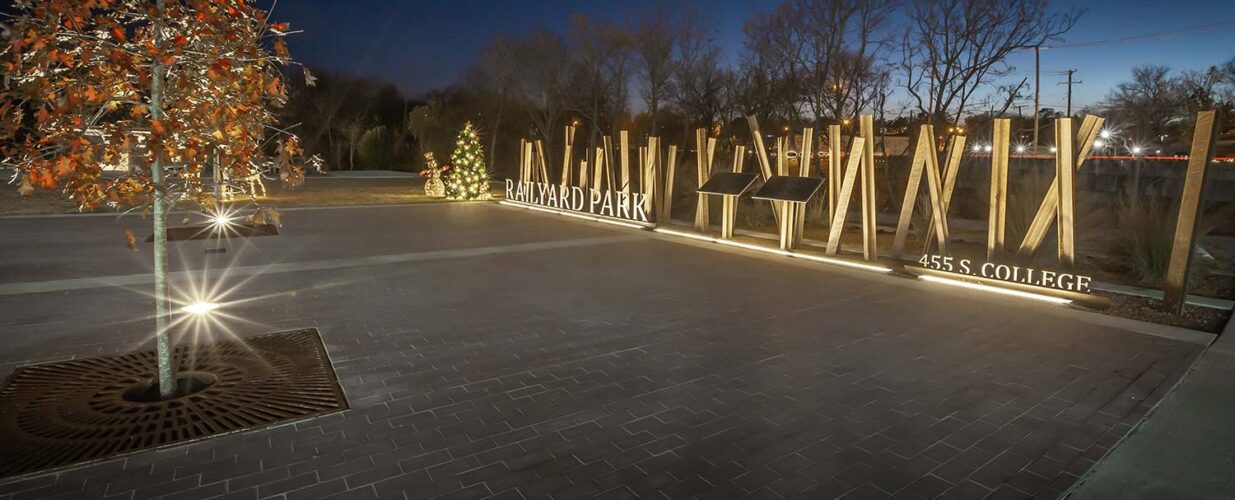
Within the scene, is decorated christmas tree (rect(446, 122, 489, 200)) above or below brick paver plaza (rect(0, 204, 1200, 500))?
above

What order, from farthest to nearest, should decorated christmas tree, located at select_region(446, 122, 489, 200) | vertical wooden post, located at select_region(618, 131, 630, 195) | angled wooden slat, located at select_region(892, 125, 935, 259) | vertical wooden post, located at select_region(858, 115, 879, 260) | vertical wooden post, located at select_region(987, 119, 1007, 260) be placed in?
decorated christmas tree, located at select_region(446, 122, 489, 200)
vertical wooden post, located at select_region(618, 131, 630, 195)
vertical wooden post, located at select_region(858, 115, 879, 260)
angled wooden slat, located at select_region(892, 125, 935, 259)
vertical wooden post, located at select_region(987, 119, 1007, 260)

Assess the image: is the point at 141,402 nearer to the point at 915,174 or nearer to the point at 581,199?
the point at 915,174

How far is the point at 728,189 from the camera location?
512 inches

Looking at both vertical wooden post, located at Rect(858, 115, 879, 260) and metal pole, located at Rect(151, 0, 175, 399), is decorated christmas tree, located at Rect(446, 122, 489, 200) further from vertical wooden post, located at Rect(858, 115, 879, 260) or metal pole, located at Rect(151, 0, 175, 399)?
metal pole, located at Rect(151, 0, 175, 399)

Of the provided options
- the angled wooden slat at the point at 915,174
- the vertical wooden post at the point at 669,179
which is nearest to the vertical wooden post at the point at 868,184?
the angled wooden slat at the point at 915,174

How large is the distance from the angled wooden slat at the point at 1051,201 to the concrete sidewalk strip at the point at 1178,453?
12.7 feet

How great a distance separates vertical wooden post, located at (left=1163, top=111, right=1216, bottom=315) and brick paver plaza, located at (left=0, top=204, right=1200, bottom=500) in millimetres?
1232

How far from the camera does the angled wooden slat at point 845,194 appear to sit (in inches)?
435

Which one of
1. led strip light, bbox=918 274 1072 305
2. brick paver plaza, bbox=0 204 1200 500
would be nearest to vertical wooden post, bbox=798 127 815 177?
brick paver plaza, bbox=0 204 1200 500

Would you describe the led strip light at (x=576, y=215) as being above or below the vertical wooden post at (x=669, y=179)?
below

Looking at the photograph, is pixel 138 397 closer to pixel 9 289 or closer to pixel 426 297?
pixel 426 297

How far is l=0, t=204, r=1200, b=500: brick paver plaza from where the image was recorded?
3922mm

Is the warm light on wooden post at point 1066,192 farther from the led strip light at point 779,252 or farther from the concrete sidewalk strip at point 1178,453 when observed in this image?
the concrete sidewalk strip at point 1178,453

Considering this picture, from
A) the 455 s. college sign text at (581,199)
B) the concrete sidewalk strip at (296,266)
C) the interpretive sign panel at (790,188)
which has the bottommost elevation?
the concrete sidewalk strip at (296,266)
